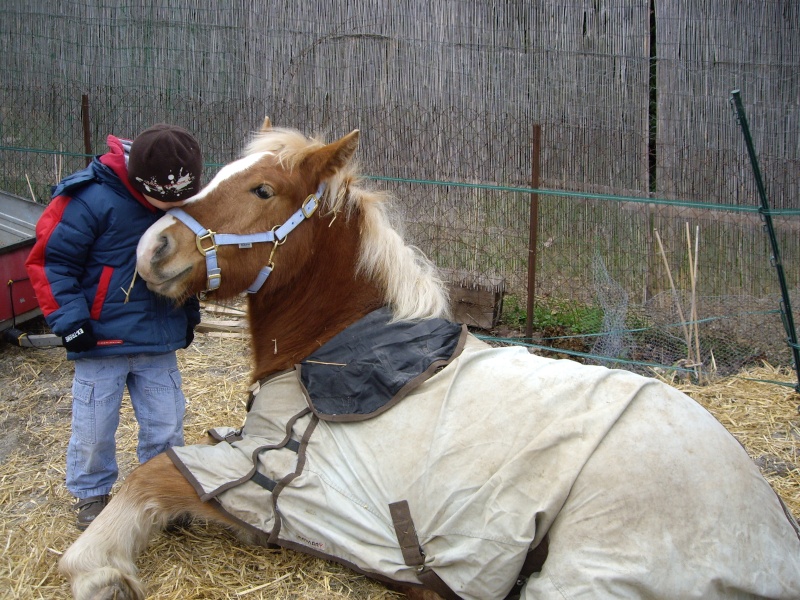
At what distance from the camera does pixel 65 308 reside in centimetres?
276

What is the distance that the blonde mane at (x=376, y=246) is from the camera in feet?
9.66

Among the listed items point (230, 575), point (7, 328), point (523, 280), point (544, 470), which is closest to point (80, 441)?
point (230, 575)

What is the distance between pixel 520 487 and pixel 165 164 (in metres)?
1.82

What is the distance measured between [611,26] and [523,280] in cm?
301

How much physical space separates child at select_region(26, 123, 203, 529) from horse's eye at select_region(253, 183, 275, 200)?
254 mm

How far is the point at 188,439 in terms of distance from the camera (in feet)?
13.3

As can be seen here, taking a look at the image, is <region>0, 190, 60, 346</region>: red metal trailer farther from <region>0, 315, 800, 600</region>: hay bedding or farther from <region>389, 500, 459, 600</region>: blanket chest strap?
<region>389, 500, 459, 600</region>: blanket chest strap

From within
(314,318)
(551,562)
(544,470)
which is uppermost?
(314,318)

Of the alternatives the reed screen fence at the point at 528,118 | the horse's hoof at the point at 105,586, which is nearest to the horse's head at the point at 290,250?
the horse's hoof at the point at 105,586

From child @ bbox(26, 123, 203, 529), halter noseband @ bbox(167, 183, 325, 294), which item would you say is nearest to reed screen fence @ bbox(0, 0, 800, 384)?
halter noseband @ bbox(167, 183, 325, 294)

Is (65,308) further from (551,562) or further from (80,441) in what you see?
(551,562)

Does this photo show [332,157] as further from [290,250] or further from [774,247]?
[774,247]

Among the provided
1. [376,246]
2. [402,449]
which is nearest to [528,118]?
[376,246]

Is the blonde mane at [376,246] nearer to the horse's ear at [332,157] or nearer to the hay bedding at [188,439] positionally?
the horse's ear at [332,157]
